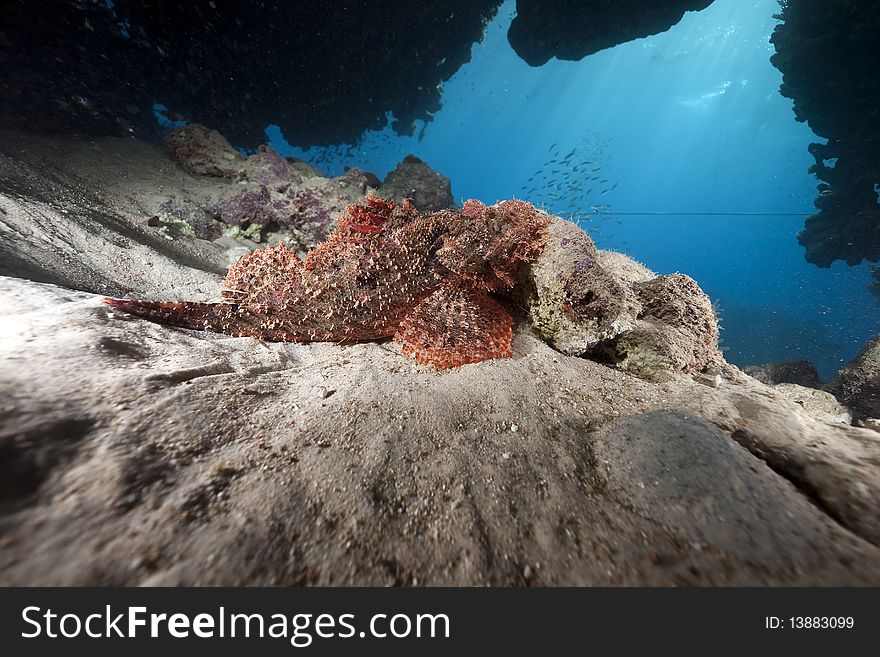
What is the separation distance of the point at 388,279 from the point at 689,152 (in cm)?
16001

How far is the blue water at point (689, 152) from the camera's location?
4738 centimetres

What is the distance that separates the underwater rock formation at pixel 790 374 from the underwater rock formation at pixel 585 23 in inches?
593

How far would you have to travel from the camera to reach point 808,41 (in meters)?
12.2

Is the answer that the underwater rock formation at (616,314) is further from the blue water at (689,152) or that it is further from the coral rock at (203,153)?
the blue water at (689,152)

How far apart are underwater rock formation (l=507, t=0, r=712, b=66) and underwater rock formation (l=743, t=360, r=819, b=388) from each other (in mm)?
15062

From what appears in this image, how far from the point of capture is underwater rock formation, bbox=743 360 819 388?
957 centimetres

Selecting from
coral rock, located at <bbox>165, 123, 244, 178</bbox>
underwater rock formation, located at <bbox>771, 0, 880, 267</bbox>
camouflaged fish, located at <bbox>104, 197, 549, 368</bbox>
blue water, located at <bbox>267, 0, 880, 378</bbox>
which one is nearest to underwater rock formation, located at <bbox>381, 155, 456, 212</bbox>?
coral rock, located at <bbox>165, 123, 244, 178</bbox>

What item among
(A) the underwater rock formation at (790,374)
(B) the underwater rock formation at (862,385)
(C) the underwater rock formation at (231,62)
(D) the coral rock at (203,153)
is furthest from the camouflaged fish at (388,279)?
(A) the underwater rock formation at (790,374)

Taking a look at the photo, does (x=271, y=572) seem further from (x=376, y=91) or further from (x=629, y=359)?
(x=376, y=91)

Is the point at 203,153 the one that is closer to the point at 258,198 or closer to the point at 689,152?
the point at 258,198

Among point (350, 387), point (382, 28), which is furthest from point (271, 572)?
point (382, 28)

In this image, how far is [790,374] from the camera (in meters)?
9.63

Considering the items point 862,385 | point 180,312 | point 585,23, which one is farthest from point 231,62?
point 862,385
